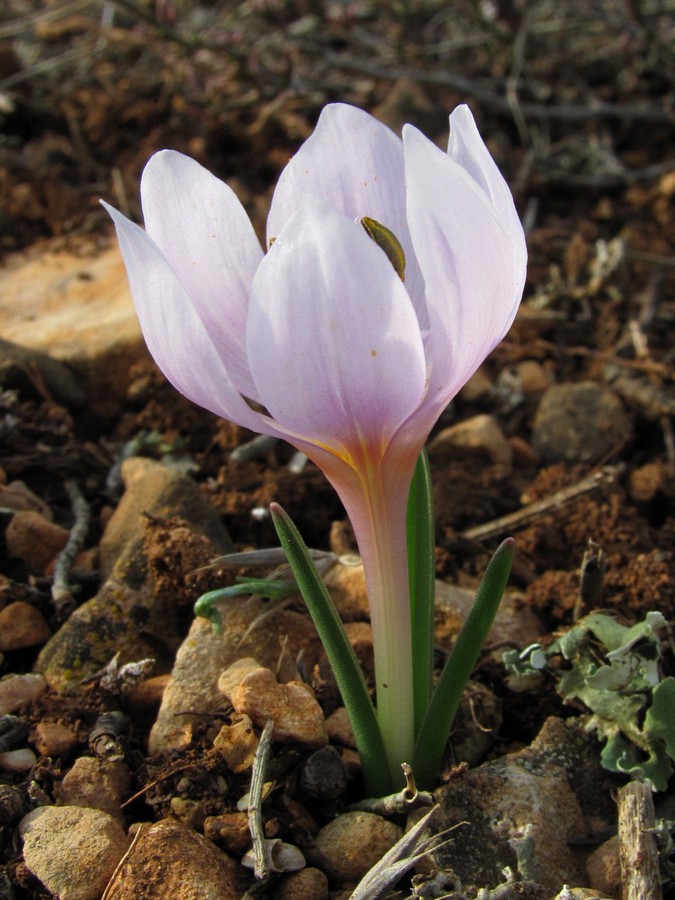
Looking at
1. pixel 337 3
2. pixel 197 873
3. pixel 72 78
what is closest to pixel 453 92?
pixel 337 3

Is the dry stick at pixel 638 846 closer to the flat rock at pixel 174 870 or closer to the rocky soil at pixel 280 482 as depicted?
the rocky soil at pixel 280 482

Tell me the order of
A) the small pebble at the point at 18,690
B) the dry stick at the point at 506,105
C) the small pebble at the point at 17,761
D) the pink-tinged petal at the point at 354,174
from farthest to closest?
1. the dry stick at the point at 506,105
2. the small pebble at the point at 18,690
3. the small pebble at the point at 17,761
4. the pink-tinged petal at the point at 354,174

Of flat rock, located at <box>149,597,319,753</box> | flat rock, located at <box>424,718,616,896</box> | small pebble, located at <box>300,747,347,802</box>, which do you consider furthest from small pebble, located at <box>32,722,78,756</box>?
flat rock, located at <box>424,718,616,896</box>

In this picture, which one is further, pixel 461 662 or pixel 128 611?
pixel 128 611

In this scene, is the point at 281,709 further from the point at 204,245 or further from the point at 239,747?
the point at 204,245

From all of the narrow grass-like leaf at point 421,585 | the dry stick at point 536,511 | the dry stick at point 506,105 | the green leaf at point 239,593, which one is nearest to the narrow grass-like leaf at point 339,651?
the narrow grass-like leaf at point 421,585

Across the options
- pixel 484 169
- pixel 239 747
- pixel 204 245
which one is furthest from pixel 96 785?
pixel 484 169
